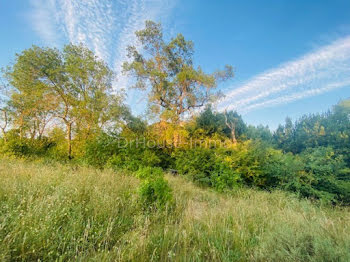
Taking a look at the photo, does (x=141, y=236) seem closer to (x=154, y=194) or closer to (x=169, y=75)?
(x=154, y=194)

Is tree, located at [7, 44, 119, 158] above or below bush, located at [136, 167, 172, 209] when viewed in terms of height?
above

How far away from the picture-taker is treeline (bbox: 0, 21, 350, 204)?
5664 millimetres

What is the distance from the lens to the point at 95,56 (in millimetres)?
11172

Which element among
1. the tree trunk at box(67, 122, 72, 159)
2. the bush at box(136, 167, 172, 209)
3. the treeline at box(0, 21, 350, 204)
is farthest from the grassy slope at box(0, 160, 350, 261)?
the tree trunk at box(67, 122, 72, 159)

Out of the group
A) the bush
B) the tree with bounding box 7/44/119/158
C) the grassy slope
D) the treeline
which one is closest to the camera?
the grassy slope

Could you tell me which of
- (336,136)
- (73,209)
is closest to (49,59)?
(73,209)

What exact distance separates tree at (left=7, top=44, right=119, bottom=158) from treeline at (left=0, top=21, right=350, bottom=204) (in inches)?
2.5

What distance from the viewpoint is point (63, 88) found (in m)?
10.4

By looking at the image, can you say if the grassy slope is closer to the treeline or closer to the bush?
the bush

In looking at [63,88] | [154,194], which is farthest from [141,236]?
[63,88]

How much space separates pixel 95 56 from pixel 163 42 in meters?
5.68

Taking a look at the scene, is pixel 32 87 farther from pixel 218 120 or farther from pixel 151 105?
pixel 218 120

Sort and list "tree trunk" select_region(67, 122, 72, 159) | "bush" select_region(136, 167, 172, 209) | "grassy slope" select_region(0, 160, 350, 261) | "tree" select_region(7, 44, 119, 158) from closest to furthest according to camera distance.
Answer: "grassy slope" select_region(0, 160, 350, 261) < "bush" select_region(136, 167, 172, 209) < "tree" select_region(7, 44, 119, 158) < "tree trunk" select_region(67, 122, 72, 159)

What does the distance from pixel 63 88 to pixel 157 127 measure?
26.0 ft
